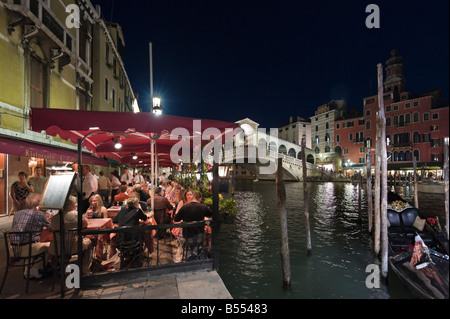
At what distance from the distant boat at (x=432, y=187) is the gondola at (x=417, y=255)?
20669 mm

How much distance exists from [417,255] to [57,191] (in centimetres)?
581

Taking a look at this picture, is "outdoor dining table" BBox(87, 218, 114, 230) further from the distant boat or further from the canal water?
the distant boat

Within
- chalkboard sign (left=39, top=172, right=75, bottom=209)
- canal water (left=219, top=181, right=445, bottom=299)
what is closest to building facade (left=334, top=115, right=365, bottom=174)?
canal water (left=219, top=181, right=445, bottom=299)

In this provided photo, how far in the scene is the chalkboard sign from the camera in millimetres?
3293

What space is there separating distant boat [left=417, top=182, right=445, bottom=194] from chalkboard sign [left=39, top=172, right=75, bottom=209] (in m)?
28.0

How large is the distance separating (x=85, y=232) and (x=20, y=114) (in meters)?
6.96

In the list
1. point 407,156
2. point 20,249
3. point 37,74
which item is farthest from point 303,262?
point 407,156

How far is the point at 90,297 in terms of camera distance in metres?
3.35

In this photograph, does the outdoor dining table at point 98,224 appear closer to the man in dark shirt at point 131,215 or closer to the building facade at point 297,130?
the man in dark shirt at point 131,215

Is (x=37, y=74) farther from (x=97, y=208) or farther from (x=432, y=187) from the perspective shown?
(x=432, y=187)

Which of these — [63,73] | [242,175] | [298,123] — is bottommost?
[242,175]

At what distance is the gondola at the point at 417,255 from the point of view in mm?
3845

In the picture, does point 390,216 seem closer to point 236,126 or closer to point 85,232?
point 236,126

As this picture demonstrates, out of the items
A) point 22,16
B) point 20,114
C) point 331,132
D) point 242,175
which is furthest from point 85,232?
point 242,175
